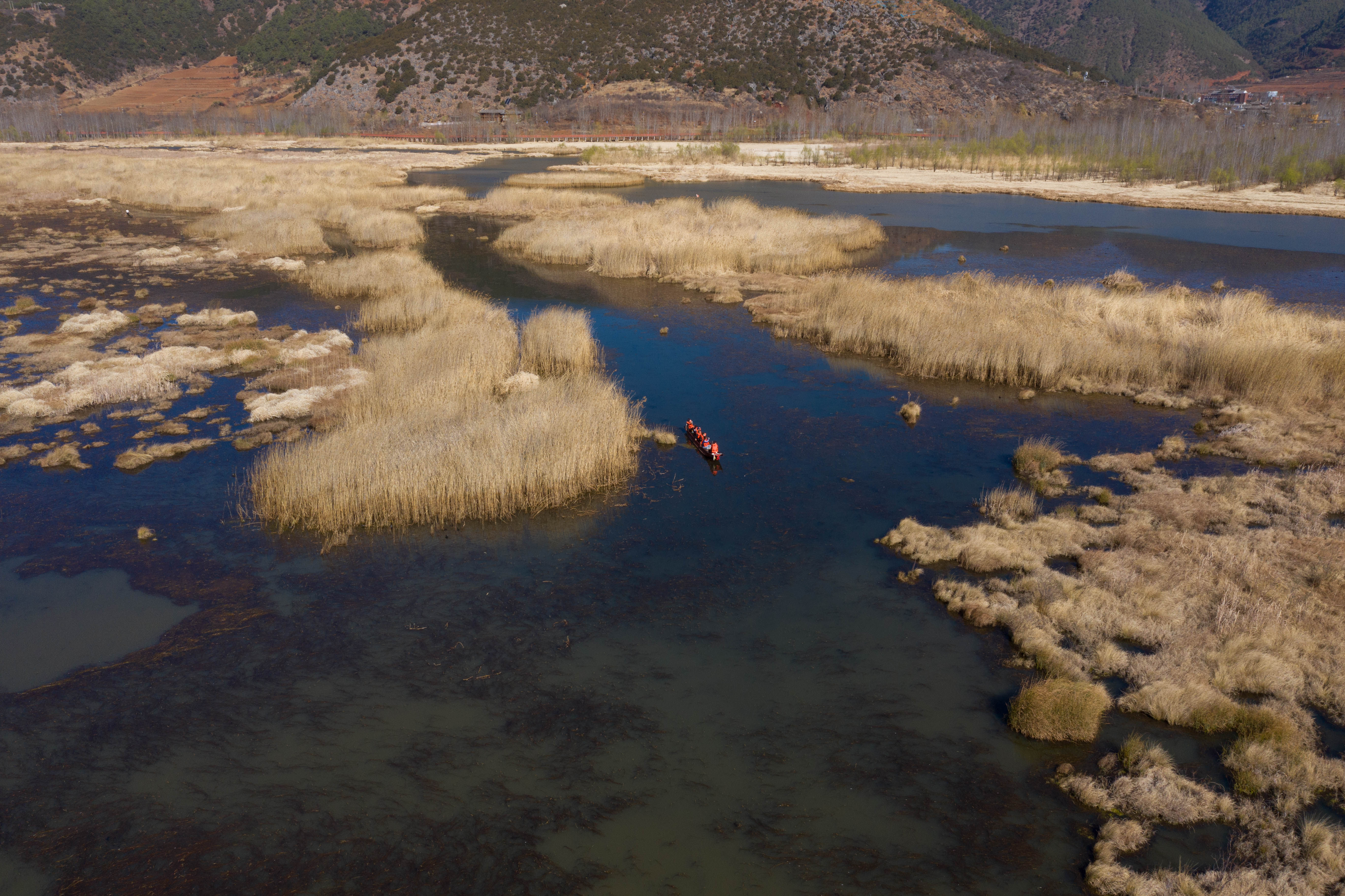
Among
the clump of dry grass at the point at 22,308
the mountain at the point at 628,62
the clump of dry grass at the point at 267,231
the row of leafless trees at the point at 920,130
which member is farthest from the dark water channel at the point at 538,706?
the mountain at the point at 628,62

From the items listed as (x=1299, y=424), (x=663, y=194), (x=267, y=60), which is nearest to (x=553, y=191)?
(x=663, y=194)

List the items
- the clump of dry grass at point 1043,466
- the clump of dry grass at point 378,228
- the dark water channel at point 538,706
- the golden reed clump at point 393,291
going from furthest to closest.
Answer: the clump of dry grass at point 378,228
the golden reed clump at point 393,291
the clump of dry grass at point 1043,466
the dark water channel at point 538,706

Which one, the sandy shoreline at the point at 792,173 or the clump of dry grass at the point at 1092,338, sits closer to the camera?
the clump of dry grass at the point at 1092,338

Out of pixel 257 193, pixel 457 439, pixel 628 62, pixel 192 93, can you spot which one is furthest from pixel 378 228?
pixel 192 93

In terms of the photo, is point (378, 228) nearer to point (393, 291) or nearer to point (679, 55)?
point (393, 291)

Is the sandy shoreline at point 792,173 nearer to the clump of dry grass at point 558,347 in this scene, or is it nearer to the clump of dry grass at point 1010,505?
the clump of dry grass at point 558,347
